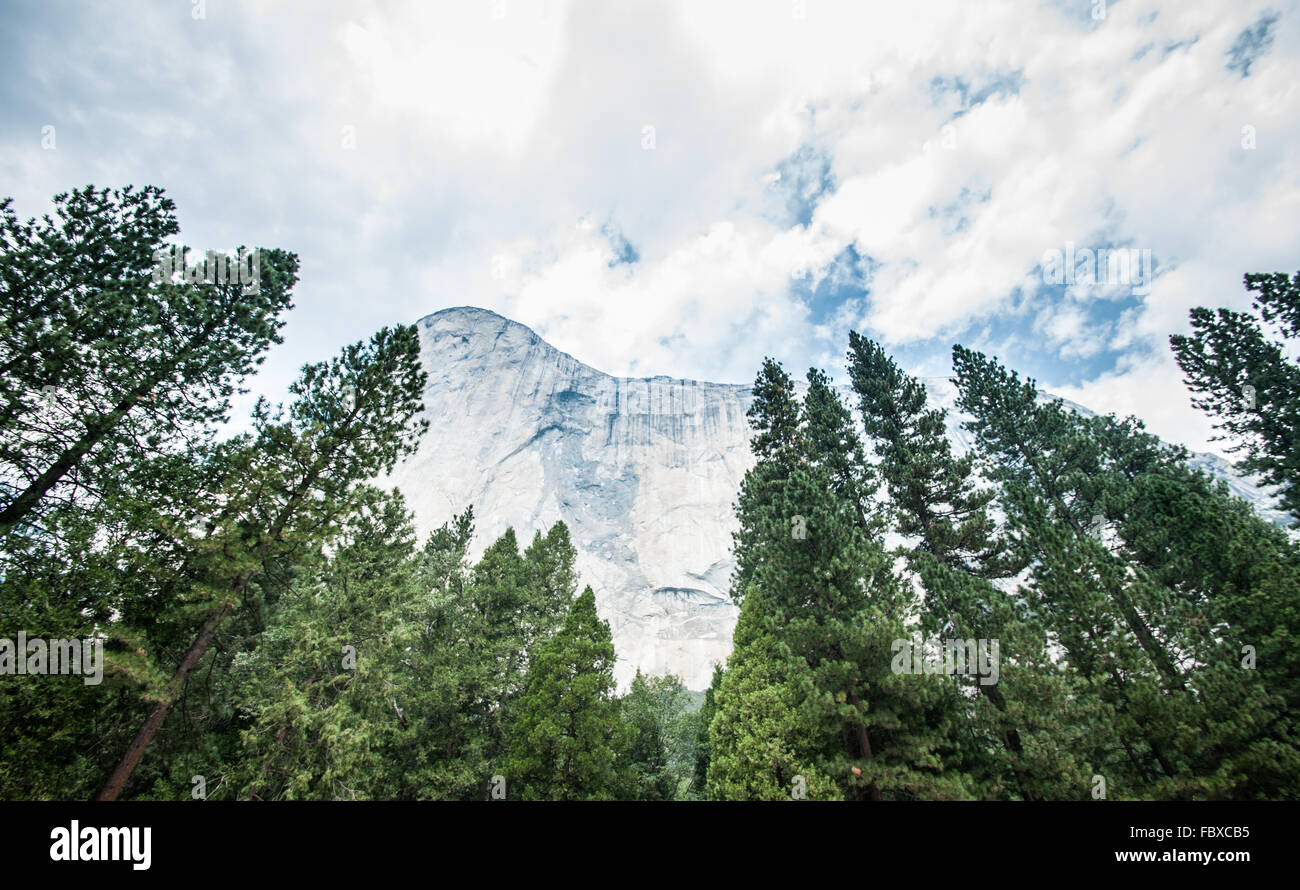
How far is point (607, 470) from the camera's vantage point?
109750 mm

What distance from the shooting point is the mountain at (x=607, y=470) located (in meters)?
87.2

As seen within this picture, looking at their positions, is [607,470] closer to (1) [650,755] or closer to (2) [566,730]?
→ (1) [650,755]

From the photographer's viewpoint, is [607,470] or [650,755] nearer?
[650,755]

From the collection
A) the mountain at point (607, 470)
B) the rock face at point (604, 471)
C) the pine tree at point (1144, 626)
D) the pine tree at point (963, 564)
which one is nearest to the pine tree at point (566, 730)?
the pine tree at point (963, 564)

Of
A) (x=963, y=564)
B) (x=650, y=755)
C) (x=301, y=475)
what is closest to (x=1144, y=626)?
(x=963, y=564)

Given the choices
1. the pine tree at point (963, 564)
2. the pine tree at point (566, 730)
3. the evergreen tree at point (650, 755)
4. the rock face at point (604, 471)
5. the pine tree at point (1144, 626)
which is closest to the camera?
the pine tree at point (1144, 626)

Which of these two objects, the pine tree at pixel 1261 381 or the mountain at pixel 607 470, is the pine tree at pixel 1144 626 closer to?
the pine tree at pixel 1261 381

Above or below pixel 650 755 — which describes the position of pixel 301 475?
above

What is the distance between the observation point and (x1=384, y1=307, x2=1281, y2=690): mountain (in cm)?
8719
